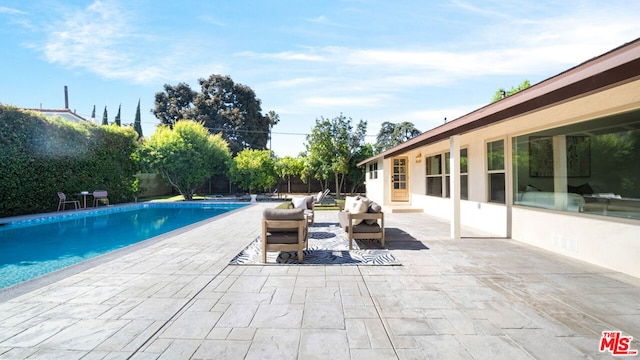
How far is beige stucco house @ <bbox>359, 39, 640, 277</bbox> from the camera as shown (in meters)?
3.33

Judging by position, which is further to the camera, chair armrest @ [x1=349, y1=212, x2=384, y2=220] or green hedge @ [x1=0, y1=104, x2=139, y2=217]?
green hedge @ [x1=0, y1=104, x2=139, y2=217]

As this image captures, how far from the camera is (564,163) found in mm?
Answer: 5172

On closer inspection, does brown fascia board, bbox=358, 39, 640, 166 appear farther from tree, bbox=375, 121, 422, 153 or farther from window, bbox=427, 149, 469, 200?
tree, bbox=375, 121, 422, 153

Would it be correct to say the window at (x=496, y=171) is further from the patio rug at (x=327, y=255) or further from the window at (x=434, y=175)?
the patio rug at (x=327, y=255)

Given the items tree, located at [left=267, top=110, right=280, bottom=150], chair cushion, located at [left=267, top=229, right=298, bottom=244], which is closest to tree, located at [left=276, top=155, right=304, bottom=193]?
chair cushion, located at [left=267, top=229, right=298, bottom=244]

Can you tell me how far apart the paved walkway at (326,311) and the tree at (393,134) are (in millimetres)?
30606

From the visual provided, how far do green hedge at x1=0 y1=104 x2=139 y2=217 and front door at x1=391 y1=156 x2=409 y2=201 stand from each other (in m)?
14.6

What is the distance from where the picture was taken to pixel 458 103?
18.7 metres

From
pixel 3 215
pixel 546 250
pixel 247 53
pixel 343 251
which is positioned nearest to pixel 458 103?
pixel 247 53

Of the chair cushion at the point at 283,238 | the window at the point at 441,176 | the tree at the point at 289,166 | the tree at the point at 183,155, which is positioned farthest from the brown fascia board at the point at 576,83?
the tree at the point at 183,155

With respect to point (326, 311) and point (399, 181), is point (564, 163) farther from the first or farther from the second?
point (399, 181)

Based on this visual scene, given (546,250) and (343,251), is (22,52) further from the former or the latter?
(546,250)

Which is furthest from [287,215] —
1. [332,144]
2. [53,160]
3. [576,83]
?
[332,144]

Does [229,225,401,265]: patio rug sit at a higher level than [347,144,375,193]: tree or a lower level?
lower
